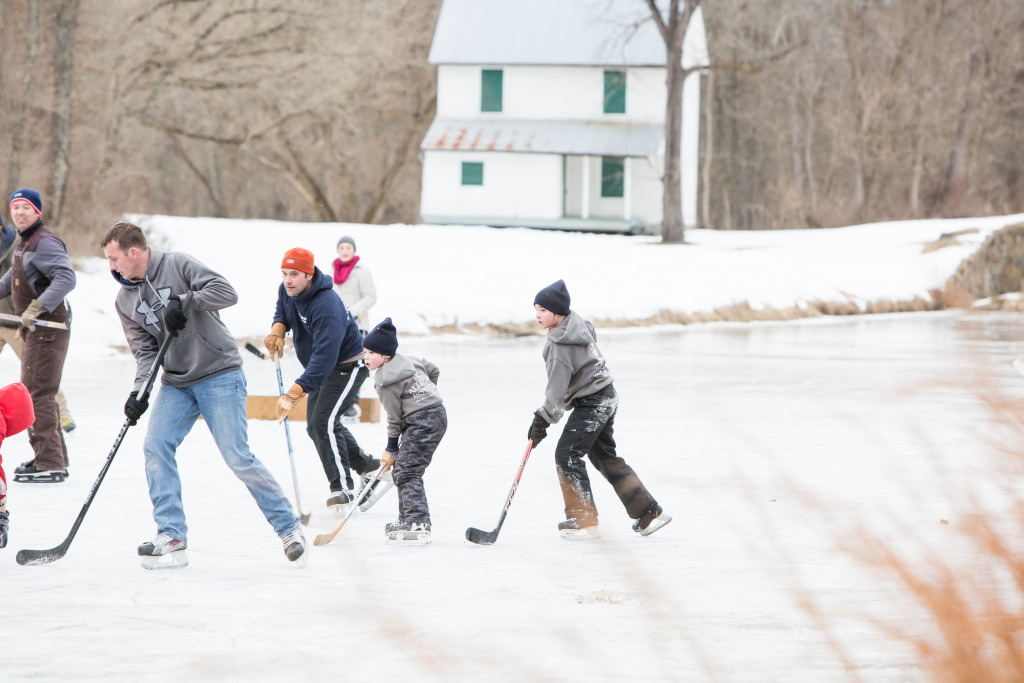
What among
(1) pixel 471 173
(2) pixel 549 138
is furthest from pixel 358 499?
(1) pixel 471 173

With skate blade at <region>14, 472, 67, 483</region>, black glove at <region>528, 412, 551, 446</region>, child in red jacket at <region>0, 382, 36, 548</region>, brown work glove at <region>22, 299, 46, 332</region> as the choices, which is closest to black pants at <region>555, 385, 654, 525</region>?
black glove at <region>528, 412, 551, 446</region>

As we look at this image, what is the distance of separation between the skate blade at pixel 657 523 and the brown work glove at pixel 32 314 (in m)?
4.12

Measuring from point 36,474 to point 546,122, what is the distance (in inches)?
1232

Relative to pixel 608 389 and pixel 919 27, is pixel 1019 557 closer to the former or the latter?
pixel 608 389

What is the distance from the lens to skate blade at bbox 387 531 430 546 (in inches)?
249

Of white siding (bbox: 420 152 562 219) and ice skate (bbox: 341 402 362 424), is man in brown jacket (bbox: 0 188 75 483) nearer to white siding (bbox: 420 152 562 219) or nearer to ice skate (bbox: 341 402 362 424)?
ice skate (bbox: 341 402 362 424)

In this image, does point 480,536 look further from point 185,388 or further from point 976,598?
point 976,598

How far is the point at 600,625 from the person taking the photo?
4.85 m

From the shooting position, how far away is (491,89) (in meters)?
38.8

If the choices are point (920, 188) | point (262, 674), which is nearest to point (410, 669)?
point (262, 674)

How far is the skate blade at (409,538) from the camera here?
20.8 feet

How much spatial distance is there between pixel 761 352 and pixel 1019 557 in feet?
50.6

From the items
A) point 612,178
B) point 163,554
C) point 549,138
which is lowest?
point 163,554

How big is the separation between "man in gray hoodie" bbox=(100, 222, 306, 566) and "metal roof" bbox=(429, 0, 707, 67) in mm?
31882
